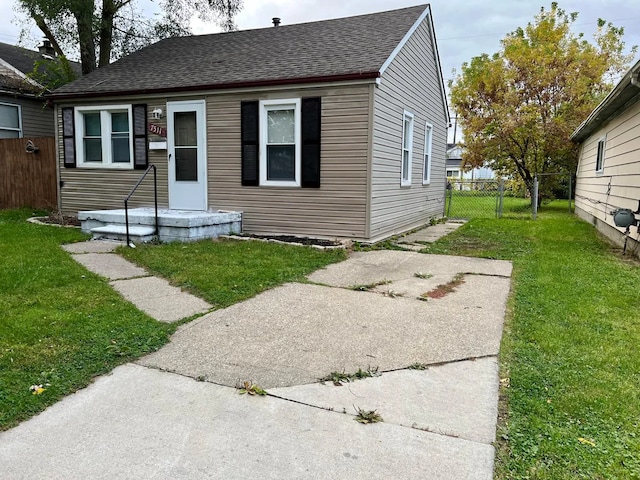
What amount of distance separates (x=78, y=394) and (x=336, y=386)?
1483mm

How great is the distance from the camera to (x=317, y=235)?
27.0 feet

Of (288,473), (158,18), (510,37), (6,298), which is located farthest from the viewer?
(510,37)

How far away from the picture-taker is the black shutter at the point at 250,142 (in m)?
8.38

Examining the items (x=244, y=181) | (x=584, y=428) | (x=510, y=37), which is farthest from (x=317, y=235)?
(x=510, y=37)

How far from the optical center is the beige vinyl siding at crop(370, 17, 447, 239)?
8102mm

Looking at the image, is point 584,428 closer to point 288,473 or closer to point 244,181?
point 288,473

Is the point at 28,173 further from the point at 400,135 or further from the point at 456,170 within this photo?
the point at 456,170

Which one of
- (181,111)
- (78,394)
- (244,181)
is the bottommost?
(78,394)

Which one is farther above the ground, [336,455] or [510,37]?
[510,37]

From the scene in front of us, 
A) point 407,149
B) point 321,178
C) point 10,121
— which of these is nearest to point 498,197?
point 407,149

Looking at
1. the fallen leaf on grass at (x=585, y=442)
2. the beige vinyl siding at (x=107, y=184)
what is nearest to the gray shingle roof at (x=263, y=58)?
the beige vinyl siding at (x=107, y=184)

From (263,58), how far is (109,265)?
210 inches

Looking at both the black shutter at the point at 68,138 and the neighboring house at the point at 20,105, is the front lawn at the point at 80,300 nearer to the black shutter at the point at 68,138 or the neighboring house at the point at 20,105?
the black shutter at the point at 68,138

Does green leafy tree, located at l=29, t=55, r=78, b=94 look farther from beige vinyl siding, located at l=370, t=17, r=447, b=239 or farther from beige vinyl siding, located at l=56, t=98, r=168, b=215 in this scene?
beige vinyl siding, located at l=370, t=17, r=447, b=239
